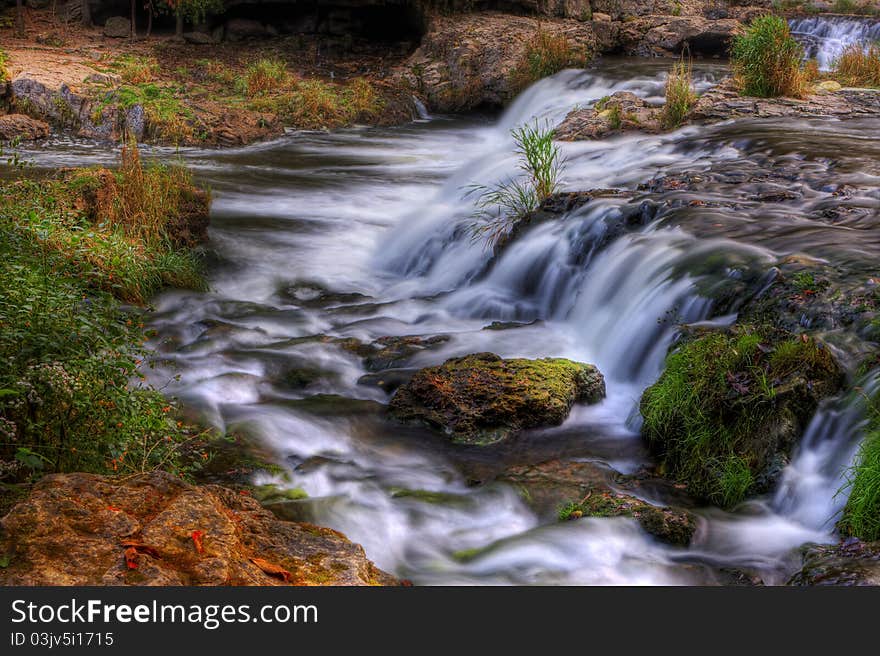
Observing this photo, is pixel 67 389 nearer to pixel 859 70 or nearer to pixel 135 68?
pixel 859 70

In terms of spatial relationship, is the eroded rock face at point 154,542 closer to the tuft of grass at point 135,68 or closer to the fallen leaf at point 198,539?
the fallen leaf at point 198,539

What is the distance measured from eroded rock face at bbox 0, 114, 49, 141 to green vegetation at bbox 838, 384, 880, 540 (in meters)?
14.1

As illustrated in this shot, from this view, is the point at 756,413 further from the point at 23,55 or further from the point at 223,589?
the point at 23,55

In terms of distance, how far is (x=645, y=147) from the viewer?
11.3 metres

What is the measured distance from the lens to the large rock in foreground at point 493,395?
19.3 feet

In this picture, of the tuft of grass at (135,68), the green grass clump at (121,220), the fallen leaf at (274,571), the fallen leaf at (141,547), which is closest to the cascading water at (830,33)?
the tuft of grass at (135,68)

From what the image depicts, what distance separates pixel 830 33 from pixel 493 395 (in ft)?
65.6

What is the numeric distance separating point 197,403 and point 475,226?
470 cm

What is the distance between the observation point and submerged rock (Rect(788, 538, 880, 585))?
3607 mm

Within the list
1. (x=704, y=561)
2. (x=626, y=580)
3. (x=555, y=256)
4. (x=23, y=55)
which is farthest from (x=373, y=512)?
(x=23, y=55)

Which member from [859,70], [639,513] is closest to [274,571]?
[639,513]

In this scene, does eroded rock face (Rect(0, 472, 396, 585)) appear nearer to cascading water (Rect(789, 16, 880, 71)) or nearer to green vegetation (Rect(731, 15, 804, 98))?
green vegetation (Rect(731, 15, 804, 98))

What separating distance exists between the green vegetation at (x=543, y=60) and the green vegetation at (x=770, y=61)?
582 centimetres

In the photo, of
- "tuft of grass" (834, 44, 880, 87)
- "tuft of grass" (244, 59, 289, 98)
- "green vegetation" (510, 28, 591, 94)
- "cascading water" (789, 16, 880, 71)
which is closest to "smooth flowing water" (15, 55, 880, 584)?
"tuft of grass" (834, 44, 880, 87)
